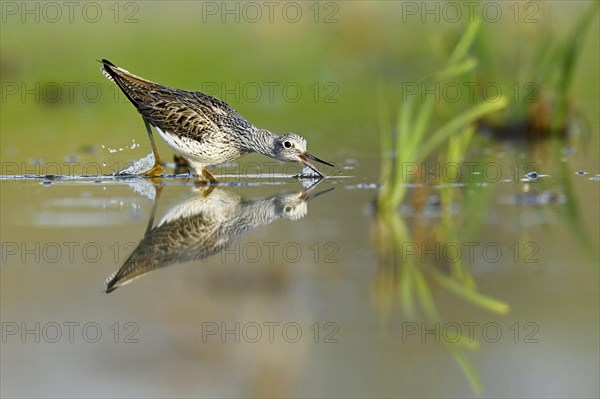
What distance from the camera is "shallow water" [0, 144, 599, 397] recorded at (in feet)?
16.2

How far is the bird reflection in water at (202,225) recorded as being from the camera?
22.7ft

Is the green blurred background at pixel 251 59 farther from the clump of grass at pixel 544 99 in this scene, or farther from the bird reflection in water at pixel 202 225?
the bird reflection in water at pixel 202 225

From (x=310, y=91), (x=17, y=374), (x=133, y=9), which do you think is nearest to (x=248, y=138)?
(x=17, y=374)

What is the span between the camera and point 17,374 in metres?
5.09

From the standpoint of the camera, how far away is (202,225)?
26.6 ft

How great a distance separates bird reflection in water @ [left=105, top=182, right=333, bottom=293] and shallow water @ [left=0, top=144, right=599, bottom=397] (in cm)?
2

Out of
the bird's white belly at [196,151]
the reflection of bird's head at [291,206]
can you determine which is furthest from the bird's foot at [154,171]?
the reflection of bird's head at [291,206]

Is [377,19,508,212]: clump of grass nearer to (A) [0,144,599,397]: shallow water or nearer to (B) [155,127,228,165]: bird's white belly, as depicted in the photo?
(A) [0,144,599,397]: shallow water

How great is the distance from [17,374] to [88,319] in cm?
71

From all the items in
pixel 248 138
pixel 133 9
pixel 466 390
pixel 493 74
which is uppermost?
pixel 133 9

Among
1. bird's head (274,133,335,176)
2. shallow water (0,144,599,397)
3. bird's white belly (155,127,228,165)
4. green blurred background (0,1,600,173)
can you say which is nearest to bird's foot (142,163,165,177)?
bird's white belly (155,127,228,165)

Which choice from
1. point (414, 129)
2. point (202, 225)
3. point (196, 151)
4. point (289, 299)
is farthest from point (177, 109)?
point (289, 299)

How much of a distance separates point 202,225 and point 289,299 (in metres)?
2.12

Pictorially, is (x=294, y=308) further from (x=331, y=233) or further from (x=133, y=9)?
(x=133, y=9)
